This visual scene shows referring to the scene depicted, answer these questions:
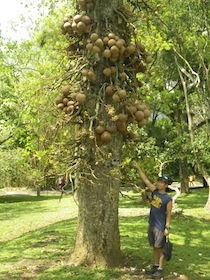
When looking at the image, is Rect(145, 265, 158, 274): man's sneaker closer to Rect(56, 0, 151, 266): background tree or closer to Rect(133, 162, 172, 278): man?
Rect(133, 162, 172, 278): man

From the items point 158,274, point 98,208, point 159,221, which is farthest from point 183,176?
point 98,208

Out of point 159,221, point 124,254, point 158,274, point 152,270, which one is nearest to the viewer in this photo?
point 158,274

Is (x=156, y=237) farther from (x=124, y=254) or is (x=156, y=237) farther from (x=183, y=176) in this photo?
(x=183, y=176)

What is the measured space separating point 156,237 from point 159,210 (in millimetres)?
403

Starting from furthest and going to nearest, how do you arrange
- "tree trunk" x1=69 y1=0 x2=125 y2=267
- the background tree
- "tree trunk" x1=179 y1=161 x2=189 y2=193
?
"tree trunk" x1=179 y1=161 x2=189 y2=193 < "tree trunk" x1=69 y1=0 x2=125 y2=267 < the background tree

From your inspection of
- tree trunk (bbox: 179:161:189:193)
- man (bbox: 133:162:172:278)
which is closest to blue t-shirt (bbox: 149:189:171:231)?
man (bbox: 133:162:172:278)

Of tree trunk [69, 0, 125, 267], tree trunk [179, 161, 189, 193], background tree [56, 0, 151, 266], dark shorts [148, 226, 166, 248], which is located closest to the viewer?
background tree [56, 0, 151, 266]

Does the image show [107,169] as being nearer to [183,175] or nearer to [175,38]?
[175,38]

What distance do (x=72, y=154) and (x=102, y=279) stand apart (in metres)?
1.81

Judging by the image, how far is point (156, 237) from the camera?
19.9ft

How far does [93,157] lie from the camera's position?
5.93 meters

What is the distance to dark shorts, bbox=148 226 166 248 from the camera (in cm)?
601

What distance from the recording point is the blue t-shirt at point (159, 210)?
606 centimetres

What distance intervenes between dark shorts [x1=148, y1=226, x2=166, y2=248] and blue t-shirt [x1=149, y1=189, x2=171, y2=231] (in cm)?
6
